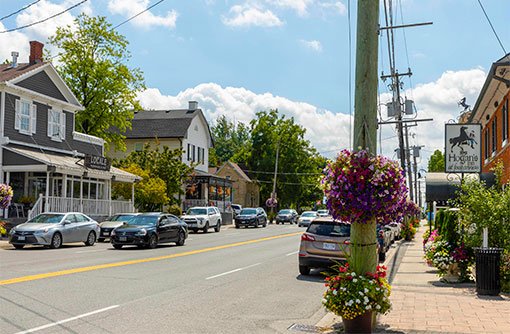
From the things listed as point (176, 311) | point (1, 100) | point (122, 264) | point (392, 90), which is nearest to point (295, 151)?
point (392, 90)

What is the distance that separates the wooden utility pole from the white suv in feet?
102

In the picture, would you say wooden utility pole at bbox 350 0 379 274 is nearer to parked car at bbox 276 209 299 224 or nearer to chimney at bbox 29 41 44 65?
chimney at bbox 29 41 44 65

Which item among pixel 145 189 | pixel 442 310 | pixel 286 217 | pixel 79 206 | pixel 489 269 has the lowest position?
pixel 286 217

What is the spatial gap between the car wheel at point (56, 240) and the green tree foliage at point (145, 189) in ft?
56.5

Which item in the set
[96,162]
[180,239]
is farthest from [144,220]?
[96,162]

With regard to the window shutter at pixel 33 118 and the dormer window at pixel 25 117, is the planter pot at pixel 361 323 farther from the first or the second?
the window shutter at pixel 33 118

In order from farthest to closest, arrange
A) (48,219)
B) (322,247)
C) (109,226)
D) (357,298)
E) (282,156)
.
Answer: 1. (282,156)
2. (109,226)
3. (48,219)
4. (322,247)
5. (357,298)

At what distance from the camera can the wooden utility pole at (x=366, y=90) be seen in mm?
8453

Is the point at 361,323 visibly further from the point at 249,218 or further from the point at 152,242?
the point at 249,218

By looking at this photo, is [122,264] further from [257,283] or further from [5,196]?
[5,196]

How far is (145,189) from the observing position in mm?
41188

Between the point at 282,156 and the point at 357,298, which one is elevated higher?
the point at 282,156

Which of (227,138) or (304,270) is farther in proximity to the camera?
(227,138)

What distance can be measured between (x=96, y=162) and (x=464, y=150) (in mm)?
25011
